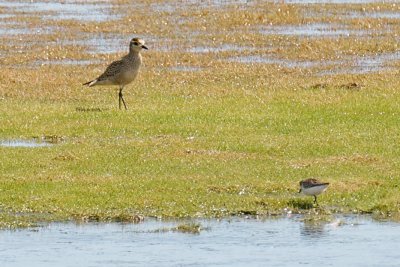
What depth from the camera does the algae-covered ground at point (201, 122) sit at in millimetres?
16609

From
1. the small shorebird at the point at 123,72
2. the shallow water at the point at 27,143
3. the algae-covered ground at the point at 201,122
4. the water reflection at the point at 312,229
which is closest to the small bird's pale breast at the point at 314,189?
the algae-covered ground at the point at 201,122

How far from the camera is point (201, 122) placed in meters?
21.9

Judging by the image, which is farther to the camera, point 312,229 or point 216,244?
point 312,229

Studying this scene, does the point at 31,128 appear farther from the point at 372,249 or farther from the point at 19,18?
the point at 19,18

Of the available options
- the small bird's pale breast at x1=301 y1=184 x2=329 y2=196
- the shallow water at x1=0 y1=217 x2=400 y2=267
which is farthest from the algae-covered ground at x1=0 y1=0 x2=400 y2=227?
the shallow water at x1=0 y1=217 x2=400 y2=267

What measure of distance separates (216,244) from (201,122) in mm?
7397

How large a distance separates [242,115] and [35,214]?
23.3 ft

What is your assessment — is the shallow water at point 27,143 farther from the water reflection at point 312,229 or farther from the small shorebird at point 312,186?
the water reflection at point 312,229

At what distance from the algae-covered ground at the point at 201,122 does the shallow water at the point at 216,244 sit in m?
0.54

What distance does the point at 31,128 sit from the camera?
848 inches

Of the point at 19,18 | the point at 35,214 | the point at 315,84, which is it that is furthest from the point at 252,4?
the point at 35,214

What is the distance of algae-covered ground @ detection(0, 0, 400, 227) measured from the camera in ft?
54.5

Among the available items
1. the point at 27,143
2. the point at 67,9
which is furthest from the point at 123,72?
the point at 67,9

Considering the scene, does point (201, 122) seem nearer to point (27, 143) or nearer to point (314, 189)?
point (27, 143)
